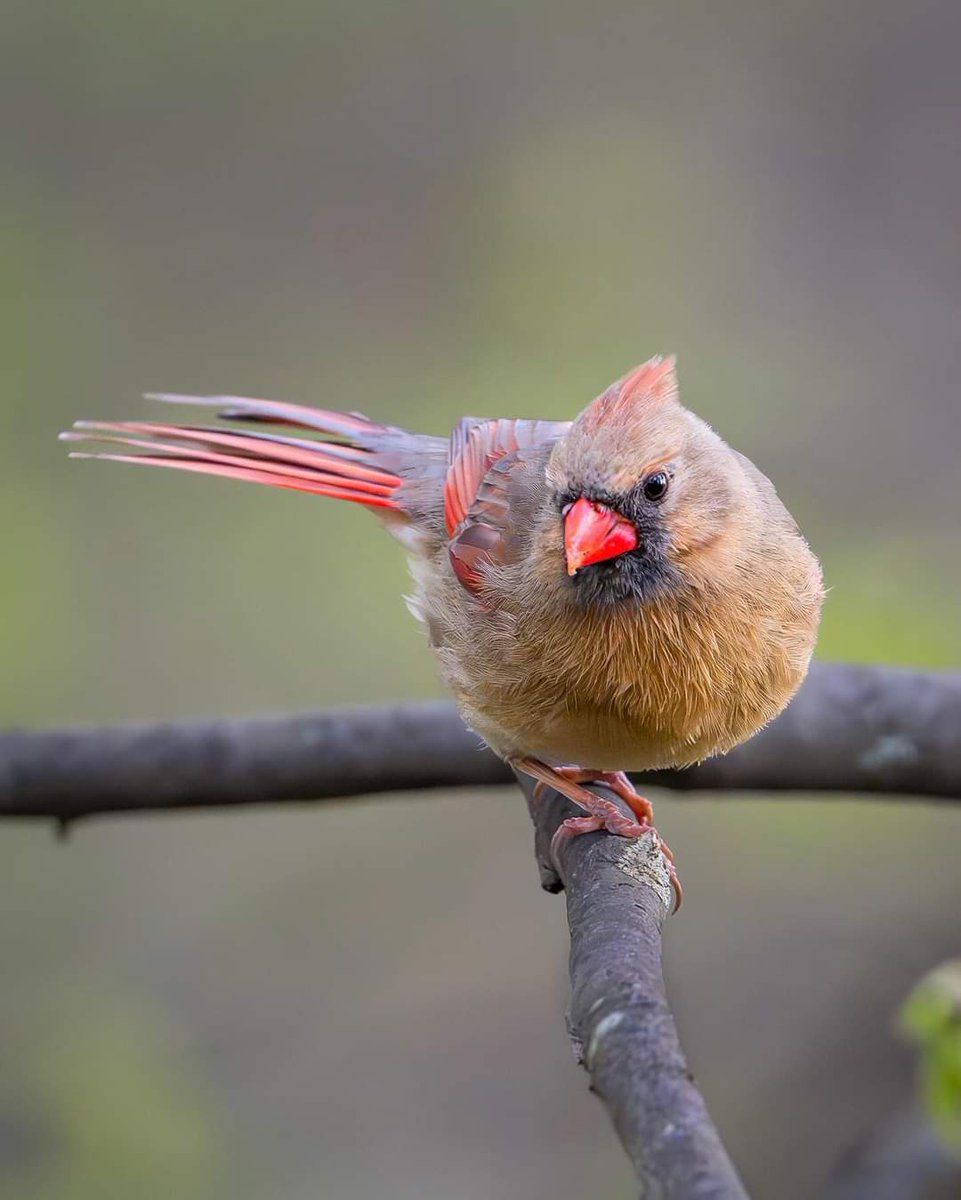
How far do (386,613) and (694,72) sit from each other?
10.2 feet

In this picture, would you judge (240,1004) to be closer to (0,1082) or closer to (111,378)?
(0,1082)

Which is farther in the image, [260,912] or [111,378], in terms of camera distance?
[111,378]

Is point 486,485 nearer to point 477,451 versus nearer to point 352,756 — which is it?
point 477,451

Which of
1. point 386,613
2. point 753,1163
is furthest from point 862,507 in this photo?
point 753,1163

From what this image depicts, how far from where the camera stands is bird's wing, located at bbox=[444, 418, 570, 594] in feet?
9.98

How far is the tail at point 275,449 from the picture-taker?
10.4 feet

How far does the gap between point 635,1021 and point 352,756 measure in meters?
1.44

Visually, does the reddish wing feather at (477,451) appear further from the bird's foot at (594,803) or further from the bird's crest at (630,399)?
the bird's crest at (630,399)

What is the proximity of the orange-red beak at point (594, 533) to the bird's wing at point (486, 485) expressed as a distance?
1.62 feet

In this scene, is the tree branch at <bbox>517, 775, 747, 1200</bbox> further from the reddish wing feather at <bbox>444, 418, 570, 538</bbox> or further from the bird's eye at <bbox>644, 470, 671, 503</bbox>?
the reddish wing feather at <bbox>444, 418, 570, 538</bbox>

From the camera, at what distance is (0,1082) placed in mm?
4582

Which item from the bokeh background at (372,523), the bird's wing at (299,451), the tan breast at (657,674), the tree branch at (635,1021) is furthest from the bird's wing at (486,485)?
the bokeh background at (372,523)

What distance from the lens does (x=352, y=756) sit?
3.07 meters

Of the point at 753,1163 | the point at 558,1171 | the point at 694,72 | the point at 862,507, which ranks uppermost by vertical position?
the point at 694,72
